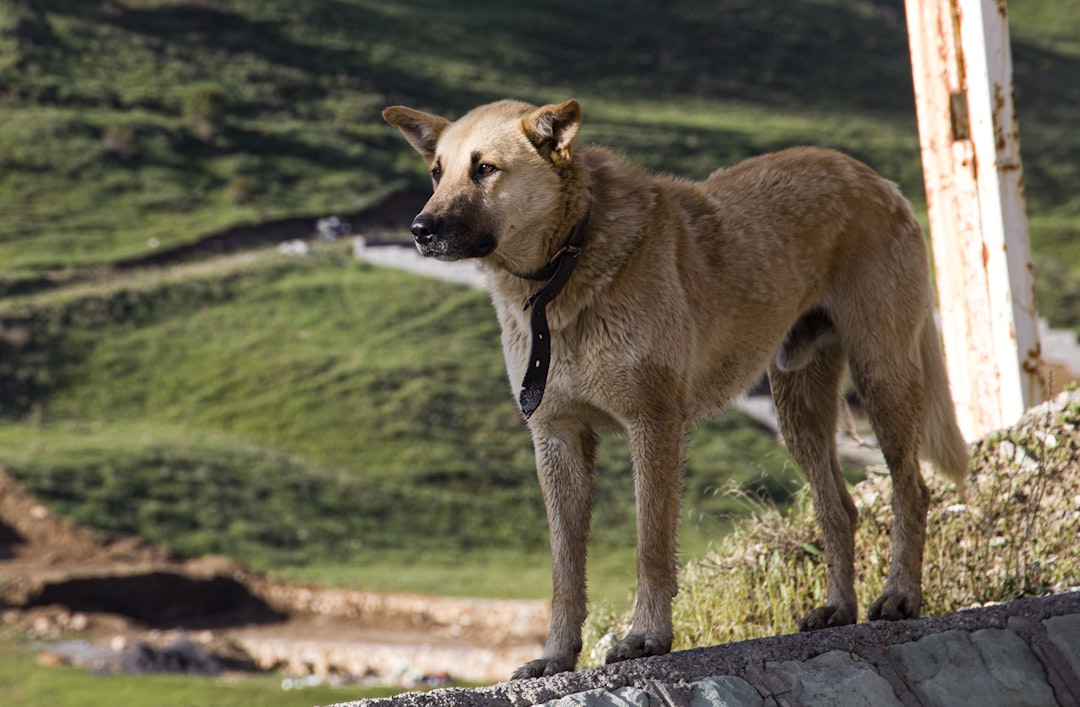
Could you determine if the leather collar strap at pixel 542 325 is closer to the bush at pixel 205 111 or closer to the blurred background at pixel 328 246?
the blurred background at pixel 328 246

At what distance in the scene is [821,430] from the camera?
5.52 meters

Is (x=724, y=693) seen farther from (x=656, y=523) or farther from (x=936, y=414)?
(x=936, y=414)

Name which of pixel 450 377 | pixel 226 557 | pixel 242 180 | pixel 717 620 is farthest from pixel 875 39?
pixel 717 620

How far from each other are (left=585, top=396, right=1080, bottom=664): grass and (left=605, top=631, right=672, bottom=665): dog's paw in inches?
76.2

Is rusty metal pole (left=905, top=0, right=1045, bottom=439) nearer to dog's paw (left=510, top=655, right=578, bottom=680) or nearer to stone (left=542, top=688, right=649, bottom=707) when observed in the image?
dog's paw (left=510, top=655, right=578, bottom=680)

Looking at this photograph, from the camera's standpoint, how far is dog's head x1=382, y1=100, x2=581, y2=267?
14.1ft

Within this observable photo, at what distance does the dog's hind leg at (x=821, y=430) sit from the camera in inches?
213

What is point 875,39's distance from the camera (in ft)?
248

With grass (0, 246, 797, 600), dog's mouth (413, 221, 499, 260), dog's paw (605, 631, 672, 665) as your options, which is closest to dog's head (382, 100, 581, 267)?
dog's mouth (413, 221, 499, 260)

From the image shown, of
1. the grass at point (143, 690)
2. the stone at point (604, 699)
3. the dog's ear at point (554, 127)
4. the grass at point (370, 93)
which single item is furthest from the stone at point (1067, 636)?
the grass at point (370, 93)

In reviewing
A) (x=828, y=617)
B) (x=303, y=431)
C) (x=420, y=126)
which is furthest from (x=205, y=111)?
(x=828, y=617)

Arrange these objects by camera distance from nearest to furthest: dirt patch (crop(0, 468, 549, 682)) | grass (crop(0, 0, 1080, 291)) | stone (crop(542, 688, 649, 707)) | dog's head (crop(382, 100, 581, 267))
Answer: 1. stone (crop(542, 688, 649, 707))
2. dog's head (crop(382, 100, 581, 267))
3. dirt patch (crop(0, 468, 549, 682))
4. grass (crop(0, 0, 1080, 291))

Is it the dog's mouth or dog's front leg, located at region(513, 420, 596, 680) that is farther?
dog's front leg, located at region(513, 420, 596, 680)

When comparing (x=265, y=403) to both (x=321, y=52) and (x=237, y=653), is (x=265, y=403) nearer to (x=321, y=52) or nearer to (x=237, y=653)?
(x=237, y=653)
